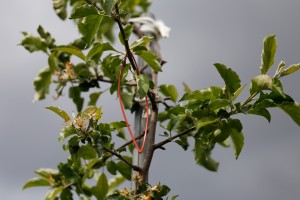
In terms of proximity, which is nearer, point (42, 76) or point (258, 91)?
point (258, 91)

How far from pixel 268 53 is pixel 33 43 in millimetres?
1331

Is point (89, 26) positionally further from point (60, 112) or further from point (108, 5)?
point (60, 112)

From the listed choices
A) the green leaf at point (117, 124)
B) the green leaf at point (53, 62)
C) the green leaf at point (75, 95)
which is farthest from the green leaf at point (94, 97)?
the green leaf at point (117, 124)

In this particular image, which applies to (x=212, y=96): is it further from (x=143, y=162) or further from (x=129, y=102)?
(x=129, y=102)

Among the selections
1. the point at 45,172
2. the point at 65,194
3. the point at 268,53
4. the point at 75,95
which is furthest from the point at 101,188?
the point at 268,53

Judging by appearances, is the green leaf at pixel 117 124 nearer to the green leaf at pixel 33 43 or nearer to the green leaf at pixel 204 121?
the green leaf at pixel 204 121

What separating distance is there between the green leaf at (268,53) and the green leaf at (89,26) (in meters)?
0.51

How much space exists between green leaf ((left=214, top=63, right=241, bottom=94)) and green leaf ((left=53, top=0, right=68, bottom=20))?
1.16 meters

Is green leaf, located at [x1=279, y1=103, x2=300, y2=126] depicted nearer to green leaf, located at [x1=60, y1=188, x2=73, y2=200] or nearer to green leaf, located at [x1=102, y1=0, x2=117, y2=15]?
green leaf, located at [x1=102, y1=0, x2=117, y2=15]

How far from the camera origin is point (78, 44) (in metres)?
2.30

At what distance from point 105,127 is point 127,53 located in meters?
0.24

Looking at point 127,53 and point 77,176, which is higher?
point 127,53

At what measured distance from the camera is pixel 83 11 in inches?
55.8

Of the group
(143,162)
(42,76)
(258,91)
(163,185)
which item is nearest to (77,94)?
(42,76)
